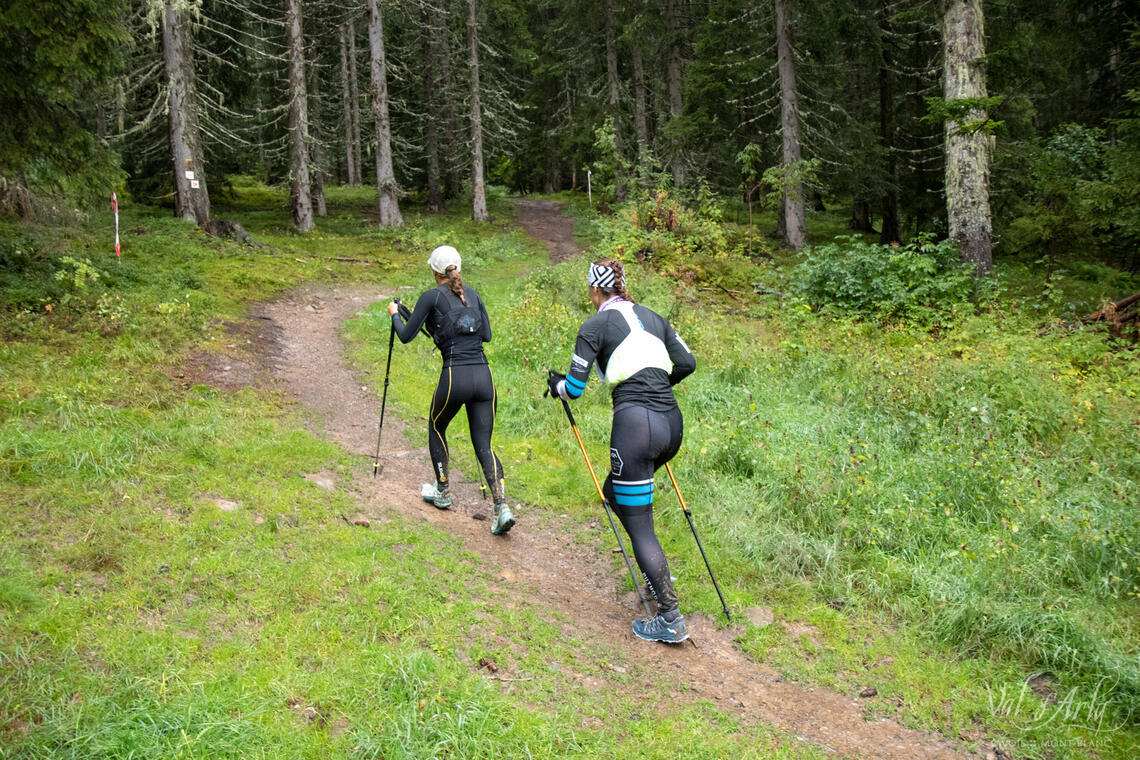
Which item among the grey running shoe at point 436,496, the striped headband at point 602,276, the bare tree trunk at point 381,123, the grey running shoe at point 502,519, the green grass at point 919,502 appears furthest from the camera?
the bare tree trunk at point 381,123

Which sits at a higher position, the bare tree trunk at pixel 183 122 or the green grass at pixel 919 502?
the bare tree trunk at pixel 183 122

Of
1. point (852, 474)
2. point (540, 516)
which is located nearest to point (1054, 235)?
point (852, 474)

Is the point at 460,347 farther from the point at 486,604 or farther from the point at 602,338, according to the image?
the point at 486,604

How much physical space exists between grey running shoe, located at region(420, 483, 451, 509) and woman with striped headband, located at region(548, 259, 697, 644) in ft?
8.13

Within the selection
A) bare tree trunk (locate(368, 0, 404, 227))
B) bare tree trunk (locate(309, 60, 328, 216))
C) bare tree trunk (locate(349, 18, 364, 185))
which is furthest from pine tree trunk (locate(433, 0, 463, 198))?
bare tree trunk (locate(309, 60, 328, 216))

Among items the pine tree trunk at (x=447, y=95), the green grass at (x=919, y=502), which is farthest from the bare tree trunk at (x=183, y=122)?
the green grass at (x=919, y=502)

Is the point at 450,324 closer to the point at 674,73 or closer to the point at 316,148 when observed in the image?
the point at 674,73

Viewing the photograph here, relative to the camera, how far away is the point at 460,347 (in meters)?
6.48

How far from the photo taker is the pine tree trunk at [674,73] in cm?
2855

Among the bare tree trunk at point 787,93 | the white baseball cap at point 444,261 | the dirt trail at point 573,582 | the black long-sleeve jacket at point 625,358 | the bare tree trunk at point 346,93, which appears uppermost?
the bare tree trunk at point 346,93

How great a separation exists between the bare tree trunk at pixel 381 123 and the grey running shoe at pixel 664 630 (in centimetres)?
2365

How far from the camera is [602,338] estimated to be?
5.02 meters

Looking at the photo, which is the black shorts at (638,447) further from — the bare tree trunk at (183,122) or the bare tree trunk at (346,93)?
the bare tree trunk at (346,93)

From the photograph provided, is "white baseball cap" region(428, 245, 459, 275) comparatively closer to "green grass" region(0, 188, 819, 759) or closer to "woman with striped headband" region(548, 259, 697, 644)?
"woman with striped headband" region(548, 259, 697, 644)
